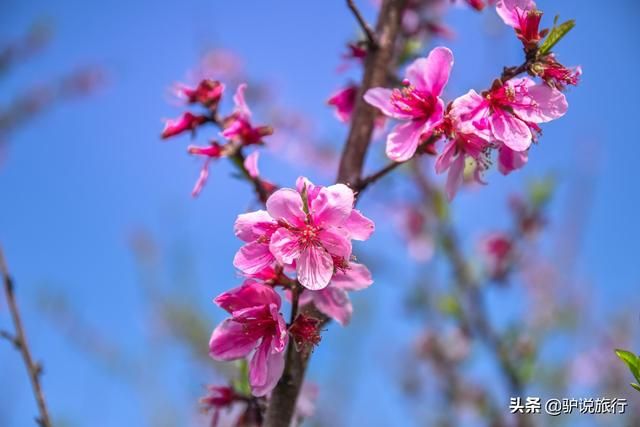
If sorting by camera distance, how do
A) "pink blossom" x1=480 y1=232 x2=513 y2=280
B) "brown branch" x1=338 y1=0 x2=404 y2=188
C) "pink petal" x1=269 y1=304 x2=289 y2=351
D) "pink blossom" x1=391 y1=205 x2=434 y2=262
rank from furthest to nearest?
"pink blossom" x1=391 y1=205 x2=434 y2=262 → "pink blossom" x1=480 y1=232 x2=513 y2=280 → "brown branch" x1=338 y1=0 x2=404 y2=188 → "pink petal" x1=269 y1=304 x2=289 y2=351

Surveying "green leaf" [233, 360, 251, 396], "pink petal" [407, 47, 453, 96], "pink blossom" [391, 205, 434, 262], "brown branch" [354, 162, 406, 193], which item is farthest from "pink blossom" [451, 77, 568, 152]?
"pink blossom" [391, 205, 434, 262]

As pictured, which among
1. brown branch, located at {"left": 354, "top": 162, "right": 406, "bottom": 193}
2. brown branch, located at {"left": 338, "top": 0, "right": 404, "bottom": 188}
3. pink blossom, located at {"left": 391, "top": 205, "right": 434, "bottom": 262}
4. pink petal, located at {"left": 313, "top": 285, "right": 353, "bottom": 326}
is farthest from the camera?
pink blossom, located at {"left": 391, "top": 205, "right": 434, "bottom": 262}

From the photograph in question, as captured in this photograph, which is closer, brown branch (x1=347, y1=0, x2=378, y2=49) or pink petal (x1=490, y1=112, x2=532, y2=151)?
pink petal (x1=490, y1=112, x2=532, y2=151)

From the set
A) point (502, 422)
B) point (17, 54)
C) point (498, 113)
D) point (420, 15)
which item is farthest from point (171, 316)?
point (498, 113)

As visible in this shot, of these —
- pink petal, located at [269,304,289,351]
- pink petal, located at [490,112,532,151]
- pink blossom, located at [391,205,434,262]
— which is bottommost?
pink petal, located at [269,304,289,351]

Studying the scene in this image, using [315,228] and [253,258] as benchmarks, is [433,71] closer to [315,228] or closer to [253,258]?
[315,228]

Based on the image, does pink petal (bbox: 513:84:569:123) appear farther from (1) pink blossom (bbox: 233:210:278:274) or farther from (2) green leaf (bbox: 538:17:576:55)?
(1) pink blossom (bbox: 233:210:278:274)

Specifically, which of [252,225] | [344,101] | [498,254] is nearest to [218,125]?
[344,101]

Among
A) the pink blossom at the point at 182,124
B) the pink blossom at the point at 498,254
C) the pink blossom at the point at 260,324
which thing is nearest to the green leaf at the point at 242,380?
the pink blossom at the point at 260,324

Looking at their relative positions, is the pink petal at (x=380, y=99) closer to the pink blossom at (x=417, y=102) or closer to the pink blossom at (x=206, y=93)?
the pink blossom at (x=417, y=102)
